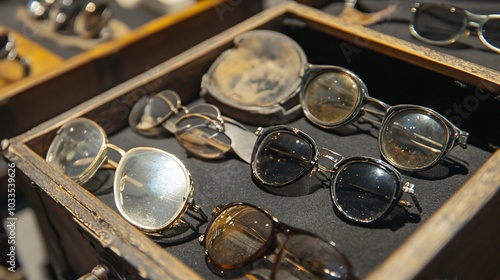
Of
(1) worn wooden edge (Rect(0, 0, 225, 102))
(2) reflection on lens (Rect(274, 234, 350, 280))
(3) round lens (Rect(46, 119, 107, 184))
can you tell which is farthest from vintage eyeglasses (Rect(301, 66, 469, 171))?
(1) worn wooden edge (Rect(0, 0, 225, 102))

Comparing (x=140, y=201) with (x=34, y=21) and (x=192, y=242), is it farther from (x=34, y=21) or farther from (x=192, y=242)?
(x=34, y=21)

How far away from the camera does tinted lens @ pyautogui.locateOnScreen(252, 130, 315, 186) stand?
2.81ft

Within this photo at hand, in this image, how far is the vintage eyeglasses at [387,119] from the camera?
0.84 m

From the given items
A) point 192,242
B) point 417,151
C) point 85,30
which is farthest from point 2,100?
point 417,151

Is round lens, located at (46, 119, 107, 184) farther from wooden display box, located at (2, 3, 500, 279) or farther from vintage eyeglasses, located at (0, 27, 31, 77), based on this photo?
vintage eyeglasses, located at (0, 27, 31, 77)

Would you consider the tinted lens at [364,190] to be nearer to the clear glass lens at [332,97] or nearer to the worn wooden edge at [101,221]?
the clear glass lens at [332,97]

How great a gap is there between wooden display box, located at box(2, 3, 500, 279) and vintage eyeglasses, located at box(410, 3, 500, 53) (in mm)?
192

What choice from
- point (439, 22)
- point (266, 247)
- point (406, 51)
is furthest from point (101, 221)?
point (439, 22)

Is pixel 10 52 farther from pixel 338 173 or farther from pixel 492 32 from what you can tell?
pixel 492 32

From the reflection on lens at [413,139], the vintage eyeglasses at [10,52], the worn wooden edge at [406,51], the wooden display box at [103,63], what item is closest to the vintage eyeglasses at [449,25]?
the worn wooden edge at [406,51]

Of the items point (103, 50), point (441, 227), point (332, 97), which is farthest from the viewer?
point (103, 50)

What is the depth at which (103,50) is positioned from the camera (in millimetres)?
1255

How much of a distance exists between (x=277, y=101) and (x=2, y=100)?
22.6 inches

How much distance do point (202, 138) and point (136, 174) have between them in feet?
0.50
